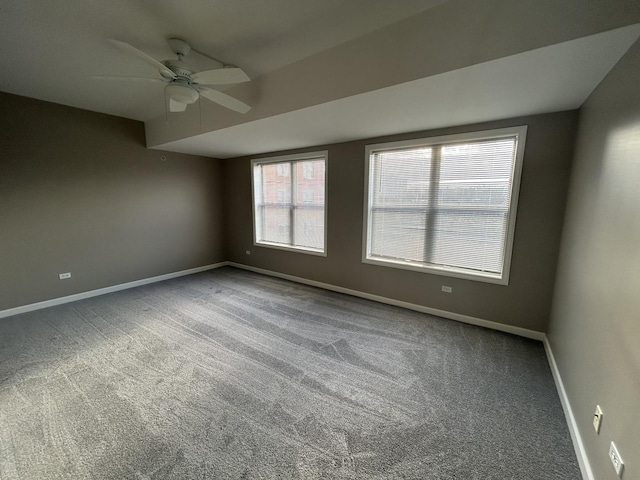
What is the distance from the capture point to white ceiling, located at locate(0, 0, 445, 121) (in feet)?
5.53

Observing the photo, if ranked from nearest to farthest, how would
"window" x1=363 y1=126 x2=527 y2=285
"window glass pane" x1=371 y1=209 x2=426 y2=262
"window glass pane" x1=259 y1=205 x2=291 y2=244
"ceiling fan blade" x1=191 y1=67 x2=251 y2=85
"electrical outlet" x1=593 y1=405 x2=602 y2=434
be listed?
1. "electrical outlet" x1=593 y1=405 x2=602 y2=434
2. "ceiling fan blade" x1=191 y1=67 x2=251 y2=85
3. "window" x1=363 y1=126 x2=527 y2=285
4. "window glass pane" x1=371 y1=209 x2=426 y2=262
5. "window glass pane" x1=259 y1=205 x2=291 y2=244

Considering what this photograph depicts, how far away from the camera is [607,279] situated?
1425 mm

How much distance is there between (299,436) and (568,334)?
221cm

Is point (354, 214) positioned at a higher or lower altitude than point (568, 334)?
higher

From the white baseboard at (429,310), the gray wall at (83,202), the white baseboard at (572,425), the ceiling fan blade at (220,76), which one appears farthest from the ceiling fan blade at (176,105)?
the white baseboard at (572,425)

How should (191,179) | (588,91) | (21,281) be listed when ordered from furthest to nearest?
(191,179), (21,281), (588,91)

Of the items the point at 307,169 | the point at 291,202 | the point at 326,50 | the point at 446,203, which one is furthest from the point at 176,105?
the point at 446,203

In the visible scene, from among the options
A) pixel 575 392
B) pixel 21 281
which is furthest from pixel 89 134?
pixel 575 392

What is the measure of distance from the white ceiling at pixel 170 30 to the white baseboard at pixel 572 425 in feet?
9.47

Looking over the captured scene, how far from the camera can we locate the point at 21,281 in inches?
130

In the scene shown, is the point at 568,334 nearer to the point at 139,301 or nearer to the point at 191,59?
the point at 191,59

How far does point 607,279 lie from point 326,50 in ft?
8.43

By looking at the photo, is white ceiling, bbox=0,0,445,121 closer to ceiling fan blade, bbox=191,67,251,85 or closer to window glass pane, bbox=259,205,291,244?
ceiling fan blade, bbox=191,67,251,85

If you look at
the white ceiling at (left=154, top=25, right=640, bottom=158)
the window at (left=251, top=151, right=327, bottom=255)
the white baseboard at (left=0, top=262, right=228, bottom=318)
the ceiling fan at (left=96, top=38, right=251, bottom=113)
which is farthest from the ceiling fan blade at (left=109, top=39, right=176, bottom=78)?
the white baseboard at (left=0, top=262, right=228, bottom=318)
